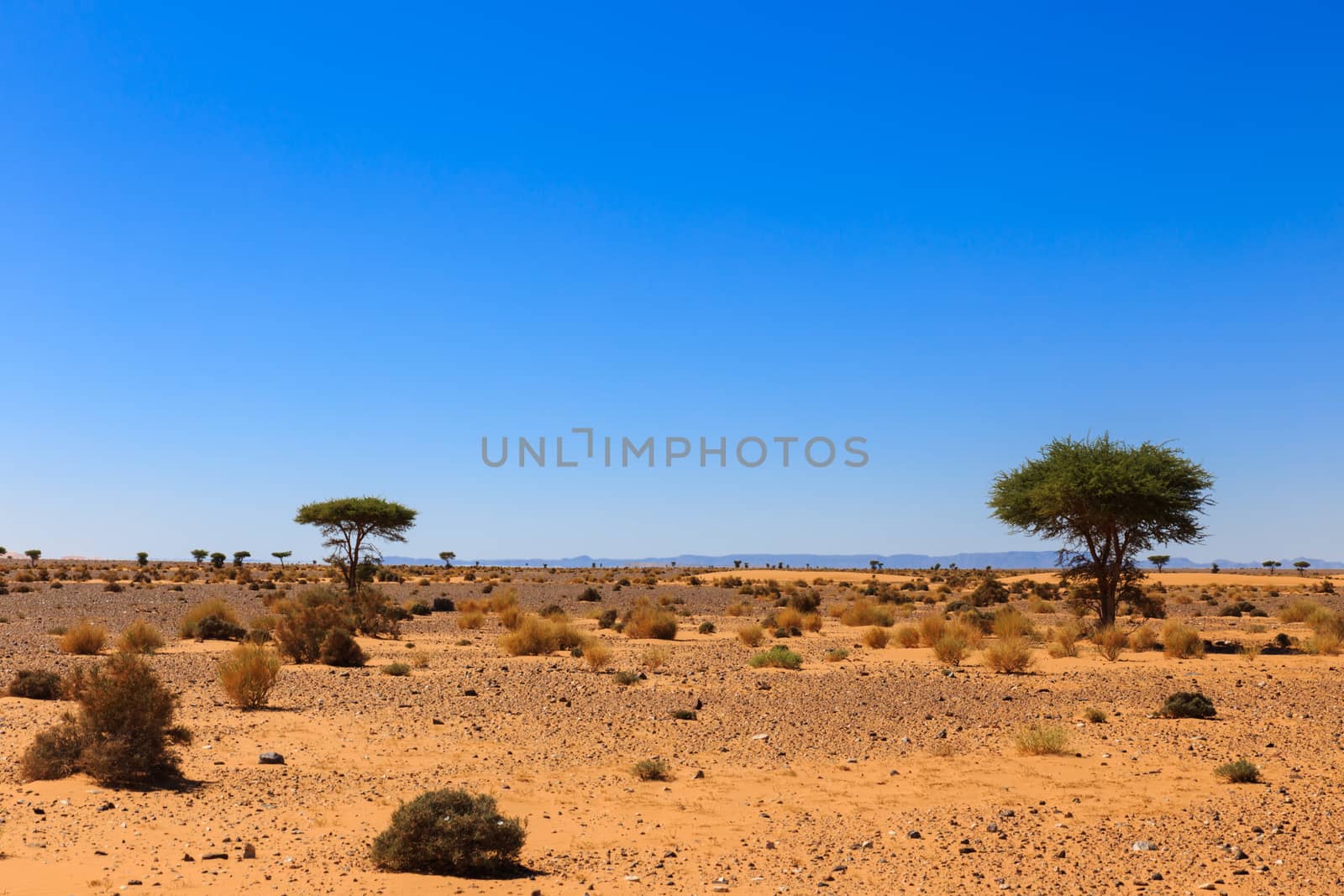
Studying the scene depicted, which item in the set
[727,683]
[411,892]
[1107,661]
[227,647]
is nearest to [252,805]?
[411,892]

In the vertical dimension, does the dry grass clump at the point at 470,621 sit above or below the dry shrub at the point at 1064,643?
below

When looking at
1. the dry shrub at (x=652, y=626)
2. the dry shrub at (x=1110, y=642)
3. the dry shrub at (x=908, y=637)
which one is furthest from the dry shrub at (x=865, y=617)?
the dry shrub at (x=1110, y=642)

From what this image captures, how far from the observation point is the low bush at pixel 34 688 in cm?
1709

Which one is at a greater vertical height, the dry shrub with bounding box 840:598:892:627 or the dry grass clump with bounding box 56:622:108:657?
the dry grass clump with bounding box 56:622:108:657

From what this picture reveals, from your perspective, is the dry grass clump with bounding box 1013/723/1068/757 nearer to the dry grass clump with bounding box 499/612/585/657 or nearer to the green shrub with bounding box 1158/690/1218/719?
the green shrub with bounding box 1158/690/1218/719

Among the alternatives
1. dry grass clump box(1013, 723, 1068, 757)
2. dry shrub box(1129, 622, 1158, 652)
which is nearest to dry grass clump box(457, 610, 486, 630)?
dry shrub box(1129, 622, 1158, 652)

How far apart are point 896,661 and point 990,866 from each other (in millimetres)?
16458

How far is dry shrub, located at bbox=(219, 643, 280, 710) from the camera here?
16.8 meters

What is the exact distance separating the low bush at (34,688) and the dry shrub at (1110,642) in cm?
2294

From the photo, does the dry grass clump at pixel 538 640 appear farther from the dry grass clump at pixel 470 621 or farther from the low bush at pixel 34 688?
the low bush at pixel 34 688

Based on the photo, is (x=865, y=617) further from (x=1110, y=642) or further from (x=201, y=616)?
(x=201, y=616)

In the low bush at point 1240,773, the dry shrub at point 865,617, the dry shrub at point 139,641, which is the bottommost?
the dry shrub at point 865,617

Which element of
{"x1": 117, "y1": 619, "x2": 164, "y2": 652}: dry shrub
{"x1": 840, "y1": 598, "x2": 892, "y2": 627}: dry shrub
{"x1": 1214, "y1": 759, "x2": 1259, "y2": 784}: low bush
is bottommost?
{"x1": 840, "y1": 598, "x2": 892, "y2": 627}: dry shrub

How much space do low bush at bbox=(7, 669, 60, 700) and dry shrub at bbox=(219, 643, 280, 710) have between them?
2737 mm
